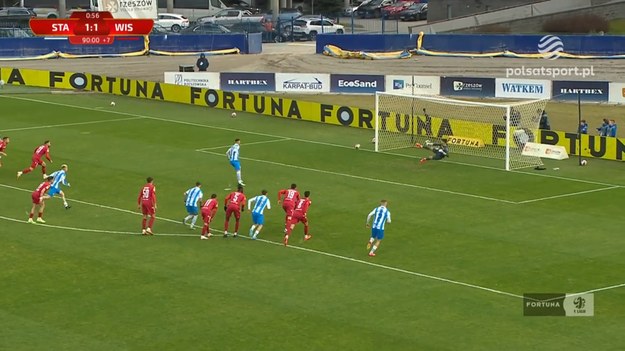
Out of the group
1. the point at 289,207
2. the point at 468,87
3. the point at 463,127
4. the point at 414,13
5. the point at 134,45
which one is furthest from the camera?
the point at 414,13

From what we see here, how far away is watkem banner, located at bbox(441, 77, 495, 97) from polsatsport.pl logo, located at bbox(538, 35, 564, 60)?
12.7 metres

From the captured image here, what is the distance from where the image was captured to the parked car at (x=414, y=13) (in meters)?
Result: 112

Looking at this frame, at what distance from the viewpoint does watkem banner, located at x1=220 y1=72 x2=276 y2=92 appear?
241 ft

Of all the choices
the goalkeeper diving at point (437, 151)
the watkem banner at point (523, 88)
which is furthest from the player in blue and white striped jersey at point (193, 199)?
the watkem banner at point (523, 88)

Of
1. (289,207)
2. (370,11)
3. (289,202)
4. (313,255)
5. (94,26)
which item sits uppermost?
(370,11)

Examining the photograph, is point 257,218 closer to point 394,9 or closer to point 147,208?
point 147,208

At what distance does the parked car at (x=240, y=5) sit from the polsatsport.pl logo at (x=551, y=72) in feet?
126

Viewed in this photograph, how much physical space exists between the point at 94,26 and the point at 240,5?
6799cm

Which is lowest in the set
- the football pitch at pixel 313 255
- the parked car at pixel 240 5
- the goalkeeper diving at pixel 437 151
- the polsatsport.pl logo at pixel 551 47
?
the football pitch at pixel 313 255

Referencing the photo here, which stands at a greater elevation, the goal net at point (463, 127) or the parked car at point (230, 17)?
the parked car at point (230, 17)

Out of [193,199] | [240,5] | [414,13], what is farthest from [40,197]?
[240,5]

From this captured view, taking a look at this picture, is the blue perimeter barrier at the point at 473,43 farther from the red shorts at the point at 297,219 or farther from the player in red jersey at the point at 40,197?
the player in red jersey at the point at 40,197

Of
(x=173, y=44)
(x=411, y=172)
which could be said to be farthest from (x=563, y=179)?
(x=173, y=44)

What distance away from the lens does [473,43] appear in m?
85.2
